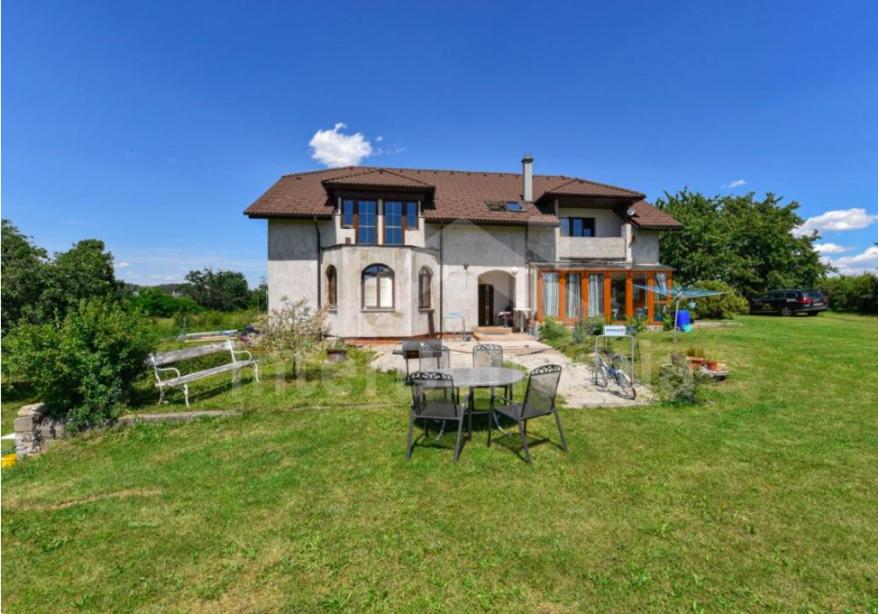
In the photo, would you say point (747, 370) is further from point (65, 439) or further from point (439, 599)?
point (65, 439)

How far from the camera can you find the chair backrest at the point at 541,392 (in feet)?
17.3

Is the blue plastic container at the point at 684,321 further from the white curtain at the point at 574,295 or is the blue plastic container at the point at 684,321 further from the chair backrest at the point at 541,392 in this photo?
the chair backrest at the point at 541,392

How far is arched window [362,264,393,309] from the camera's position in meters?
15.5

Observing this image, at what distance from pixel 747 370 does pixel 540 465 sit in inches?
313

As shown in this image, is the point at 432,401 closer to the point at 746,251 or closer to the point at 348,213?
the point at 348,213

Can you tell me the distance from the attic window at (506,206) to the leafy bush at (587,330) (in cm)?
692

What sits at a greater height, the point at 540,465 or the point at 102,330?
the point at 102,330

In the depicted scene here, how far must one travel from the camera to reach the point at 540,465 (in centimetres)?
498

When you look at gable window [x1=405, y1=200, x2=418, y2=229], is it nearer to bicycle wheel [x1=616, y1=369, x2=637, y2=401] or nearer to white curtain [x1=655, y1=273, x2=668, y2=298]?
bicycle wheel [x1=616, y1=369, x2=637, y2=401]

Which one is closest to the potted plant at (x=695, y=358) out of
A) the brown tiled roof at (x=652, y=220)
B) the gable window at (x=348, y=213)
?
the brown tiled roof at (x=652, y=220)

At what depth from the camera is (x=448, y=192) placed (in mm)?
19969

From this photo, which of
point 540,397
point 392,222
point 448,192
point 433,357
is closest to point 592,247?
point 448,192

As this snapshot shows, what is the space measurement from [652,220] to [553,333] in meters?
9.73

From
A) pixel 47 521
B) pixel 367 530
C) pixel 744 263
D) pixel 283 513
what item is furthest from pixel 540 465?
pixel 744 263
